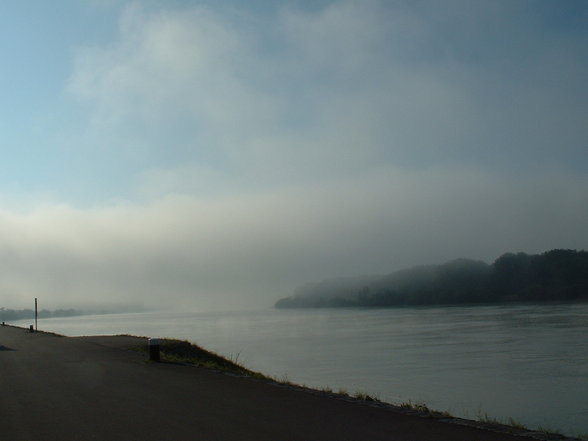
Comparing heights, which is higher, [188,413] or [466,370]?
[188,413]

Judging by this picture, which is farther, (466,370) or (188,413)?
(466,370)

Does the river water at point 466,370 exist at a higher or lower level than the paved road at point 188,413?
lower

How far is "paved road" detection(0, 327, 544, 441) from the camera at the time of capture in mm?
7500

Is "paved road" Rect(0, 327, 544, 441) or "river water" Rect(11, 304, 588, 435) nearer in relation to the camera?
"paved road" Rect(0, 327, 544, 441)

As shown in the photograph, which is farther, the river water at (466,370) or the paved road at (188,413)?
the river water at (466,370)

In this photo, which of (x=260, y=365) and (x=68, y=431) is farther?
(x=260, y=365)

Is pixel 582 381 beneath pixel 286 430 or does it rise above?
beneath

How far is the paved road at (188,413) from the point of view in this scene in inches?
295

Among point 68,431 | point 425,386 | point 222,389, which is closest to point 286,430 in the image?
point 68,431

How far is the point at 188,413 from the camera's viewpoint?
906 cm

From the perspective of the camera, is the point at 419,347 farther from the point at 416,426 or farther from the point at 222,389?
the point at 416,426

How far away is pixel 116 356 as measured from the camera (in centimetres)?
2042

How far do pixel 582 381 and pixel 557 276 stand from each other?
13512cm

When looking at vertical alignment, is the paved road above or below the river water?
above
